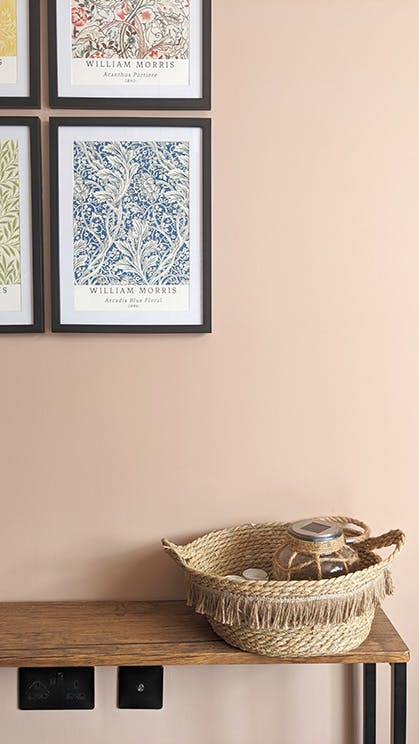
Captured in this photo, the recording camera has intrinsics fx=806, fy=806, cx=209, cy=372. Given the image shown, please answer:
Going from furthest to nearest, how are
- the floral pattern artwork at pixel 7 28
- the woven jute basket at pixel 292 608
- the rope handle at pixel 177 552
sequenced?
the floral pattern artwork at pixel 7 28 → the rope handle at pixel 177 552 → the woven jute basket at pixel 292 608

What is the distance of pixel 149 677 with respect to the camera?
1586mm

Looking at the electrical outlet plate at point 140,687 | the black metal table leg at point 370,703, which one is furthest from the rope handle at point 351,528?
the electrical outlet plate at point 140,687

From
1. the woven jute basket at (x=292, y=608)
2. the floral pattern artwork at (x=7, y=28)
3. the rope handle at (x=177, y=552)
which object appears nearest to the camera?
the woven jute basket at (x=292, y=608)

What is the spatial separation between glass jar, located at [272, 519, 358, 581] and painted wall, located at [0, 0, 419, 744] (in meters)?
0.20

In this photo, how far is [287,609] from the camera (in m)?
1.30

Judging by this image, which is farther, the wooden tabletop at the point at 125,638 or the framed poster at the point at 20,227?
the framed poster at the point at 20,227

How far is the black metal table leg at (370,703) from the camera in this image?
1.58 meters

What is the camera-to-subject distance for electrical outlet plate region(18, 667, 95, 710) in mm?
1572

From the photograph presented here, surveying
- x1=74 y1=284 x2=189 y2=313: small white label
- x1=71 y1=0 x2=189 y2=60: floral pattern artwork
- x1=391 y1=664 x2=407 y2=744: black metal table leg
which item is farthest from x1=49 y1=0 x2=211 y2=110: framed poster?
x1=391 y1=664 x2=407 y2=744: black metal table leg

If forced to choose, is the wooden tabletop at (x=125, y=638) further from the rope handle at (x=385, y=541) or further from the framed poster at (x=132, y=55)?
the framed poster at (x=132, y=55)

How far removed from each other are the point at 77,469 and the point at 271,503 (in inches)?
15.3

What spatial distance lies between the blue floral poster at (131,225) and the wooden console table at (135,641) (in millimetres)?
581

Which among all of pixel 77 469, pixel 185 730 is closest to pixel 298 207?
pixel 77 469

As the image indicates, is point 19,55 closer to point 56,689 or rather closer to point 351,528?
point 351,528
